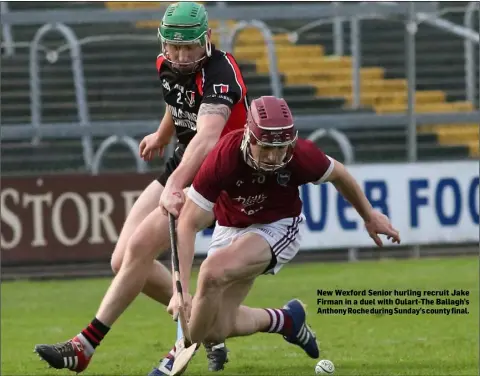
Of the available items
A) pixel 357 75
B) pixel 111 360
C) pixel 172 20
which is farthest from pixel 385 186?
pixel 172 20

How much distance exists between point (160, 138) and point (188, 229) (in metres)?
1.32

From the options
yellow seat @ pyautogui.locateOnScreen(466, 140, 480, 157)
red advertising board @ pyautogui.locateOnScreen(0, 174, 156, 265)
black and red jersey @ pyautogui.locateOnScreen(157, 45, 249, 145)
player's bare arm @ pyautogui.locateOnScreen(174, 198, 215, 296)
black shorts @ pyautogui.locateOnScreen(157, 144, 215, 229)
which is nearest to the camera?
player's bare arm @ pyautogui.locateOnScreen(174, 198, 215, 296)

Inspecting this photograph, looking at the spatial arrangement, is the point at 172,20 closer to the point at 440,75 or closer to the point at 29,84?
the point at 29,84

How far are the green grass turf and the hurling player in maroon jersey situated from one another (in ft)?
1.60

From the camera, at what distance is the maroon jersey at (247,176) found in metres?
6.38

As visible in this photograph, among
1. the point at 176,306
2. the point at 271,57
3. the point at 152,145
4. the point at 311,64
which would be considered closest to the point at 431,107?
the point at 311,64

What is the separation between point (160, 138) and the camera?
25.1 feet

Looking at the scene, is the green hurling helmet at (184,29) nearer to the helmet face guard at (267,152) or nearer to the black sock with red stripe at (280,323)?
the helmet face guard at (267,152)

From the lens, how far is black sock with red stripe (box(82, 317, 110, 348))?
22.4 ft

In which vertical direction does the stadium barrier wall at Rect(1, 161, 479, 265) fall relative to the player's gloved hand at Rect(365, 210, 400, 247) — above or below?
below

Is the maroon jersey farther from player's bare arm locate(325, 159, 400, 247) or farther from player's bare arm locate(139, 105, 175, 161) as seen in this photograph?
player's bare arm locate(139, 105, 175, 161)

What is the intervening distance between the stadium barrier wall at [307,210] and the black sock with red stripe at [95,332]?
6274mm

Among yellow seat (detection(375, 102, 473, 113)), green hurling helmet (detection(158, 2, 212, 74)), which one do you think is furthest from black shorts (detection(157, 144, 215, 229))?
yellow seat (detection(375, 102, 473, 113))

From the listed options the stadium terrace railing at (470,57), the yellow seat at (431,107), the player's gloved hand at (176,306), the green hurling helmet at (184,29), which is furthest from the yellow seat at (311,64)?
the player's gloved hand at (176,306)
